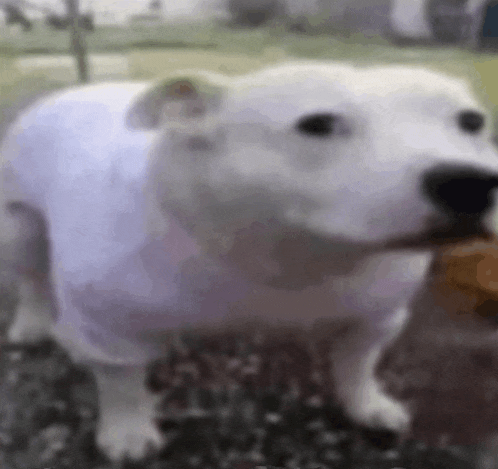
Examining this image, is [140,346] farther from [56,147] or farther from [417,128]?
[417,128]

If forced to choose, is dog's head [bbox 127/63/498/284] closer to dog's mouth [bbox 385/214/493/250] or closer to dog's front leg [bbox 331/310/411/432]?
dog's mouth [bbox 385/214/493/250]

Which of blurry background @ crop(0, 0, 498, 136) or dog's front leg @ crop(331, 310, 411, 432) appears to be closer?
blurry background @ crop(0, 0, 498, 136)

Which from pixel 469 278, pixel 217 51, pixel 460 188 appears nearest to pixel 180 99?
pixel 217 51

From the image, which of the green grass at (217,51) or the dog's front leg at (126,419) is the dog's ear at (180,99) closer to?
the green grass at (217,51)

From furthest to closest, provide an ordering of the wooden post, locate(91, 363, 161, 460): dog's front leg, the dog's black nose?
locate(91, 363, 161, 460): dog's front leg, the wooden post, the dog's black nose

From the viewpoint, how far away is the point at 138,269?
478 millimetres

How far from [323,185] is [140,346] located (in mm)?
271

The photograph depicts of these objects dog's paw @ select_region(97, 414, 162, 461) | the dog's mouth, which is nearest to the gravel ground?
dog's paw @ select_region(97, 414, 162, 461)

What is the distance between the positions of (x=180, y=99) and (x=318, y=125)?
4.2 inches

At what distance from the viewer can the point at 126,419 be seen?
1.94 feet

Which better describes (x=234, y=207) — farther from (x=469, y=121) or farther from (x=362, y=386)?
(x=362, y=386)

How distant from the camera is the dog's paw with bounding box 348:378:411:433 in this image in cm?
59

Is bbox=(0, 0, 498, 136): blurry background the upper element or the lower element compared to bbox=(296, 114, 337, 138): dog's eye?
upper

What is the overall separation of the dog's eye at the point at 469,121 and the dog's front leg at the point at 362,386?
25 centimetres
